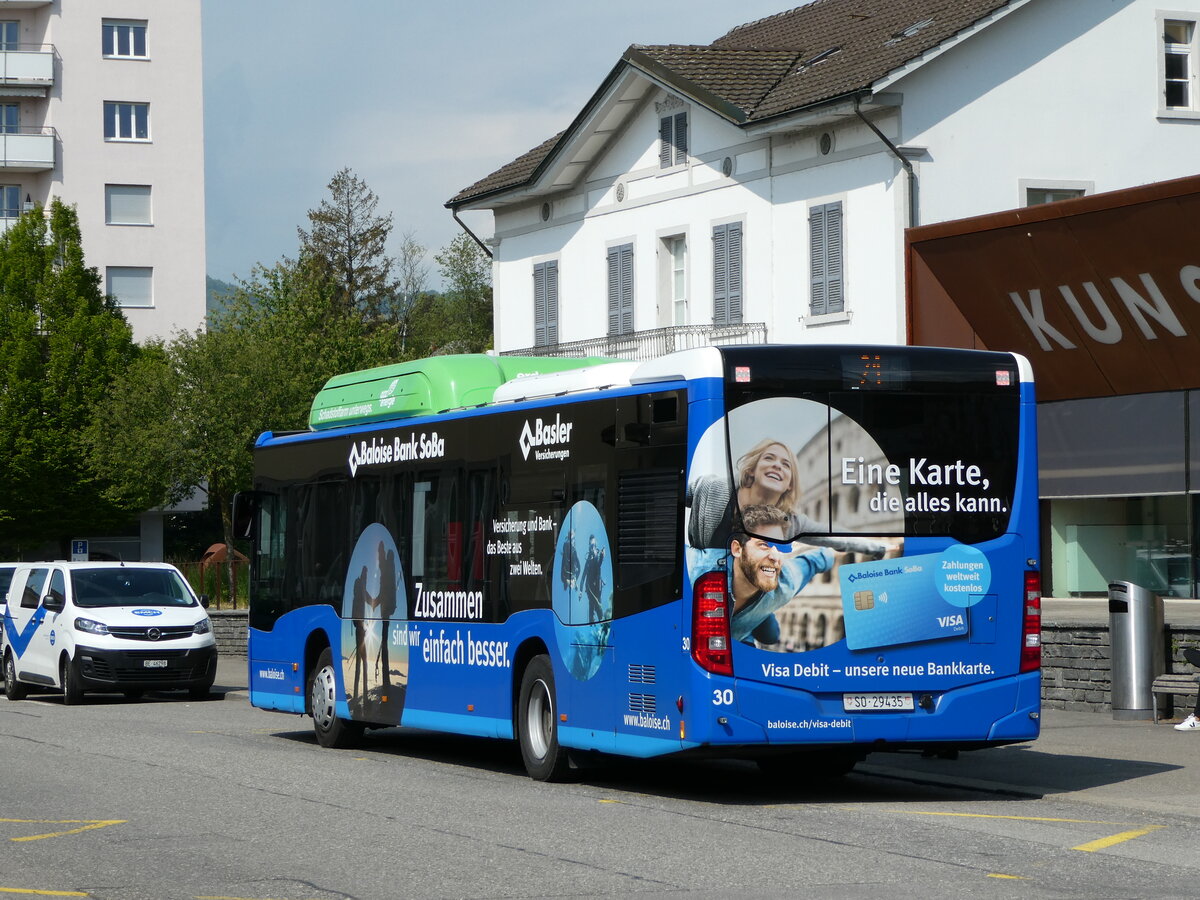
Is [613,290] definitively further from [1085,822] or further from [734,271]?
[1085,822]

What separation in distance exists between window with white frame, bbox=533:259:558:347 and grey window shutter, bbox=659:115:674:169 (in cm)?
414

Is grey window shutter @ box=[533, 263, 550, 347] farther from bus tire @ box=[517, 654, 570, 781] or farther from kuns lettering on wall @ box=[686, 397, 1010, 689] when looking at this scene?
kuns lettering on wall @ box=[686, 397, 1010, 689]

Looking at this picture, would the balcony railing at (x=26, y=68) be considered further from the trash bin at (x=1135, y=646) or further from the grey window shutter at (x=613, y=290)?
the trash bin at (x=1135, y=646)

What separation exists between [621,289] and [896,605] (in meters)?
24.6

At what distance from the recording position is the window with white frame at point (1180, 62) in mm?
31234

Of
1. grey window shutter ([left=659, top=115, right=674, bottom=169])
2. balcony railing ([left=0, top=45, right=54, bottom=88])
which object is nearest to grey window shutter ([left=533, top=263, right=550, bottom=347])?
grey window shutter ([left=659, top=115, right=674, bottom=169])

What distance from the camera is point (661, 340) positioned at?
114 feet

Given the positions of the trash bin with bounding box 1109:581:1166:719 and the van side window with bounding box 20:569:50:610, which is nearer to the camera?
the trash bin with bounding box 1109:581:1166:719

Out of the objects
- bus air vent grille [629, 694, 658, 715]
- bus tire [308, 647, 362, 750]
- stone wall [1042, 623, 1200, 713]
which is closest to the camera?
bus air vent grille [629, 694, 658, 715]

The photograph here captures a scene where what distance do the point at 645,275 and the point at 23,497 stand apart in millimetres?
33234

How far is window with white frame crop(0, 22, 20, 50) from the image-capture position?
72188 millimetres

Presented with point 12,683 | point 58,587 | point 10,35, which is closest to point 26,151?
point 10,35

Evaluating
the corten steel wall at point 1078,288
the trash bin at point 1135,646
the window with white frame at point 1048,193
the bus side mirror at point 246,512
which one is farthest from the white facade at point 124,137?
the trash bin at point 1135,646

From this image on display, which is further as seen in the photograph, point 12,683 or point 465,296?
point 465,296
